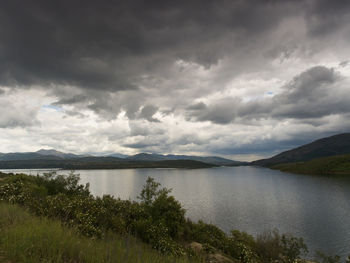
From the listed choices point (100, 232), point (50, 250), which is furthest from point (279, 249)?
point (50, 250)

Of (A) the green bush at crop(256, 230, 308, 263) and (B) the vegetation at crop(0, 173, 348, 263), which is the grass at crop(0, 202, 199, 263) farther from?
(A) the green bush at crop(256, 230, 308, 263)

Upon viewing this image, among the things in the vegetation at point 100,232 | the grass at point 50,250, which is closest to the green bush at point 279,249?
the vegetation at point 100,232

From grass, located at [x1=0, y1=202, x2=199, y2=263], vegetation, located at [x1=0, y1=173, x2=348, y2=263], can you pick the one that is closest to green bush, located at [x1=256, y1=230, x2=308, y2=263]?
vegetation, located at [x1=0, y1=173, x2=348, y2=263]

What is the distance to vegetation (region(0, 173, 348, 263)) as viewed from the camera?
6562 mm

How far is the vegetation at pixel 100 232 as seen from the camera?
6562mm

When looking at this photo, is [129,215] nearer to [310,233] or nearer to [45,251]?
[45,251]

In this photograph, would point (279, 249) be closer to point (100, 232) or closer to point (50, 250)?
point (100, 232)

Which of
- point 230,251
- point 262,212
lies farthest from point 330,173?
point 230,251

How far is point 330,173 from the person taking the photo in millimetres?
191625

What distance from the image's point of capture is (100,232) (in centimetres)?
1437

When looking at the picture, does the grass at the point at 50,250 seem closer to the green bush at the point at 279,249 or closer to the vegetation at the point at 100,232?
the vegetation at the point at 100,232

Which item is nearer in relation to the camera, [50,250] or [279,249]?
[50,250]

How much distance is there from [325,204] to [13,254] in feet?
303

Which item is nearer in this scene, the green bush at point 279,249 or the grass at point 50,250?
the grass at point 50,250
